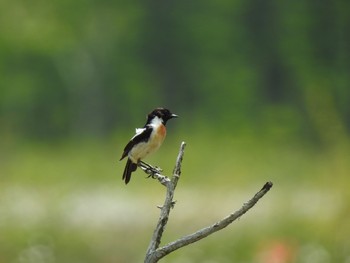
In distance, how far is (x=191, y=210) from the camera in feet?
42.1

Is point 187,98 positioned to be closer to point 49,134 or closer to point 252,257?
point 49,134

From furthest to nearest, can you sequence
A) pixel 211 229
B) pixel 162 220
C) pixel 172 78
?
1. pixel 172 78
2. pixel 162 220
3. pixel 211 229

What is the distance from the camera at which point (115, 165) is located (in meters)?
20.0

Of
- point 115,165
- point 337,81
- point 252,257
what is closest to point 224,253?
point 252,257

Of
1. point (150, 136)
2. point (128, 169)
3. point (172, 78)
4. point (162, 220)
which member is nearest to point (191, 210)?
point (128, 169)

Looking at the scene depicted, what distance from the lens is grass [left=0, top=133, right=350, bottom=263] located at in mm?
9578

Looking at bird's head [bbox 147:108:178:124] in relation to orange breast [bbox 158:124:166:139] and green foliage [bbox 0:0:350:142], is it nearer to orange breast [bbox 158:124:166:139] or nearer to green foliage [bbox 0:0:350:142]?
orange breast [bbox 158:124:166:139]

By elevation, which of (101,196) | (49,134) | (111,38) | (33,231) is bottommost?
(33,231)

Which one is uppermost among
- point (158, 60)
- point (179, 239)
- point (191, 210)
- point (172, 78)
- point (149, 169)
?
point (158, 60)

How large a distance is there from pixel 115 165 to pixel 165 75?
30.5 feet

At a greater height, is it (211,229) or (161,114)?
(161,114)

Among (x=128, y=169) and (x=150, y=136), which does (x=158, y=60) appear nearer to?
(x=128, y=169)

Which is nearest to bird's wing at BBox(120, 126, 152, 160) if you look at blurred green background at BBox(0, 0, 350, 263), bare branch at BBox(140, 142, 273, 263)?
bare branch at BBox(140, 142, 273, 263)

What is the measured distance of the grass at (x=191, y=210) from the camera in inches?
377
